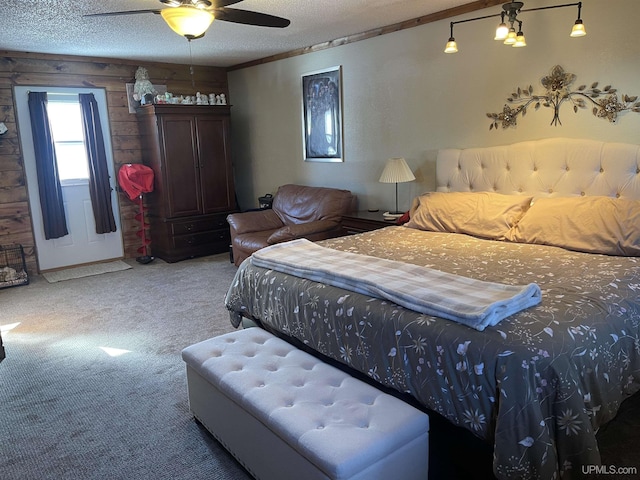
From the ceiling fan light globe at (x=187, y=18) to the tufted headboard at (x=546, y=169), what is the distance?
7.48 ft

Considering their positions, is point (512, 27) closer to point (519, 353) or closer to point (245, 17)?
point (245, 17)

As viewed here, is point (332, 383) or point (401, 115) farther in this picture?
point (401, 115)

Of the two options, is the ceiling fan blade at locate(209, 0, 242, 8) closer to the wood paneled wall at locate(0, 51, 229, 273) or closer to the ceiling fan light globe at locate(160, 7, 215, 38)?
the ceiling fan light globe at locate(160, 7, 215, 38)

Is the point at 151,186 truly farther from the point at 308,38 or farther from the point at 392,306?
the point at 392,306

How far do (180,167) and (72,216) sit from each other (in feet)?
4.63

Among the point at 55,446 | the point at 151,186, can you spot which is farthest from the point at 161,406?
the point at 151,186

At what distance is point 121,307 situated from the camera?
4234mm

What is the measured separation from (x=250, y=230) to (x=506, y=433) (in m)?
3.98

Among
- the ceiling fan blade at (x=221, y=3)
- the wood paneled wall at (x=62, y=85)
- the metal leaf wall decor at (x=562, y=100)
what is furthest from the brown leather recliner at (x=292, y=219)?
the ceiling fan blade at (x=221, y=3)

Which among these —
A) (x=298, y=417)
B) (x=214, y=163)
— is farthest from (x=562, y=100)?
(x=214, y=163)

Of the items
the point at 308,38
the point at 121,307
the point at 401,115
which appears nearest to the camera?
the point at 121,307

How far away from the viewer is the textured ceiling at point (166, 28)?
3.60 m

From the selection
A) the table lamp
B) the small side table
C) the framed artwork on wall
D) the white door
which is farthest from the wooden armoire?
the table lamp

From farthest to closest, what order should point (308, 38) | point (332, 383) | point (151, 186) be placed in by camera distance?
point (151, 186) < point (308, 38) < point (332, 383)
